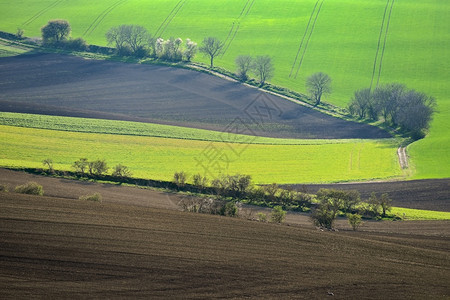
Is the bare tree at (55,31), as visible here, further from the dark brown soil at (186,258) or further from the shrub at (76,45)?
the dark brown soil at (186,258)

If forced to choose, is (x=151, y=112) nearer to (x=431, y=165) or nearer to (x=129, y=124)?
(x=129, y=124)

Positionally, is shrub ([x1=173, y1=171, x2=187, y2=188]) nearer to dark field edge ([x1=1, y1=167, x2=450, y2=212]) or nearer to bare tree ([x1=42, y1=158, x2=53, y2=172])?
dark field edge ([x1=1, y1=167, x2=450, y2=212])

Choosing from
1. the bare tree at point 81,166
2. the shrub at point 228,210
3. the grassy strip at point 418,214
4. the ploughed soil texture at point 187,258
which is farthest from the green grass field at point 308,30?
the ploughed soil texture at point 187,258

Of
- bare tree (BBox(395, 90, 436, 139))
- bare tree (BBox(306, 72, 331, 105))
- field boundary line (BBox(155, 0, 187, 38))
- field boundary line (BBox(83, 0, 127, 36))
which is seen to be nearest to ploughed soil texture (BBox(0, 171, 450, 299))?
bare tree (BBox(395, 90, 436, 139))

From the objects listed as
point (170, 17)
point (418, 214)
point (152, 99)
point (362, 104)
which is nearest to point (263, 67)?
point (362, 104)

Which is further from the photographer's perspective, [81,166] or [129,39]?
[129,39]

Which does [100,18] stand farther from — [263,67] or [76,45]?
[263,67]
